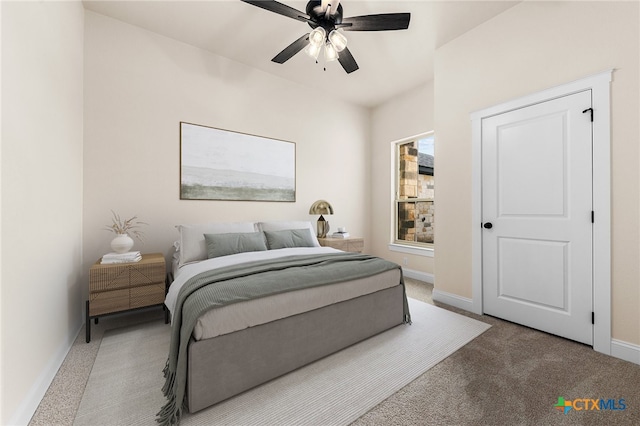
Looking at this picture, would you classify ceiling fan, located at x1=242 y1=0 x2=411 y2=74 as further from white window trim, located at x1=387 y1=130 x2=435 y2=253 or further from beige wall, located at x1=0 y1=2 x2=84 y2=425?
white window trim, located at x1=387 y1=130 x2=435 y2=253

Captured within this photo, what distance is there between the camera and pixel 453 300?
3.11m

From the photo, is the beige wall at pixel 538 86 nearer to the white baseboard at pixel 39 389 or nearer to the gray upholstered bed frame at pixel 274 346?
the gray upholstered bed frame at pixel 274 346

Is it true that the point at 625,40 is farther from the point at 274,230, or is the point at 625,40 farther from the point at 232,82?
the point at 232,82

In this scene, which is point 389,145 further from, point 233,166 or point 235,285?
point 235,285

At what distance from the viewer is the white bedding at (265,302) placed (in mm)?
1537

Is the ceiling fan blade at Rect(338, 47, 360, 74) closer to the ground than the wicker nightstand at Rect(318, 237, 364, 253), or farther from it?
farther from it

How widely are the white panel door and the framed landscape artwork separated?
2606 mm

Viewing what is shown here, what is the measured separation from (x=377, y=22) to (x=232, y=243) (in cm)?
248

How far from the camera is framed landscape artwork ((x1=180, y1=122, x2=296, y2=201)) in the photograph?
129 inches

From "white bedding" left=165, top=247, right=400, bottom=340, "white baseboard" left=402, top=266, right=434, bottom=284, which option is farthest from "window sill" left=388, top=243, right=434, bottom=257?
"white bedding" left=165, top=247, right=400, bottom=340

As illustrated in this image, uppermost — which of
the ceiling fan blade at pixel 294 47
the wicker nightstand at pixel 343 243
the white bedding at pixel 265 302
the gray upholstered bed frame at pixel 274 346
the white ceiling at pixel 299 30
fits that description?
the white ceiling at pixel 299 30

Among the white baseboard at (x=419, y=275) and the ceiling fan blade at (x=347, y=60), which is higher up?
the ceiling fan blade at (x=347, y=60)

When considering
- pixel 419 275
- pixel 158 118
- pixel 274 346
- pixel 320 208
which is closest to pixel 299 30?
pixel 158 118

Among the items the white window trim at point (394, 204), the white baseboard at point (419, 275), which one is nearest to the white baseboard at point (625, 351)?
the white baseboard at point (419, 275)
